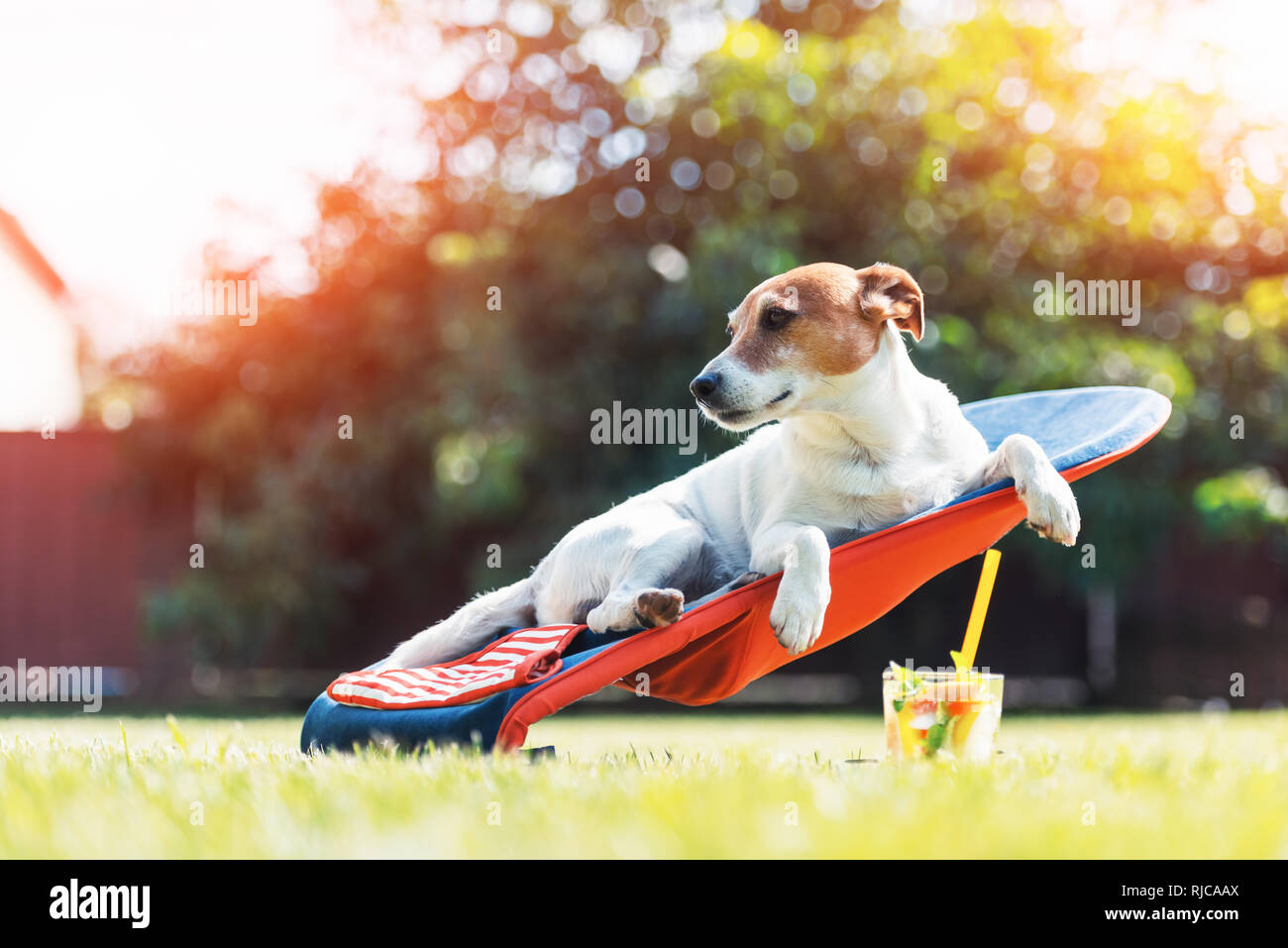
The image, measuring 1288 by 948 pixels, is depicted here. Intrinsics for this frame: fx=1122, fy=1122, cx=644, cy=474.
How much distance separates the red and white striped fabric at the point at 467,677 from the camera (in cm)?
266

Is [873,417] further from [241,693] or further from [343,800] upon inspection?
[241,693]

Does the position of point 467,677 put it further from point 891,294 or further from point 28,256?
point 28,256

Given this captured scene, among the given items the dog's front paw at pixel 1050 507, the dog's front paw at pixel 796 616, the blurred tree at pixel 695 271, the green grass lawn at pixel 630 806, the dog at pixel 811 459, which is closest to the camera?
the green grass lawn at pixel 630 806

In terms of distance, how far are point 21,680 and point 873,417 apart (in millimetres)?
8045

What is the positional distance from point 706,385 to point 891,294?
1.96ft

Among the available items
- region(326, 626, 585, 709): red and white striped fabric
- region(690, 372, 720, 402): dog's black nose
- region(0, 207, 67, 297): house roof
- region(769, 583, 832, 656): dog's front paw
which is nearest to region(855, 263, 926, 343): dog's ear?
region(690, 372, 720, 402): dog's black nose

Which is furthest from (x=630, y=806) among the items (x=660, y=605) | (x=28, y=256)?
(x=28, y=256)

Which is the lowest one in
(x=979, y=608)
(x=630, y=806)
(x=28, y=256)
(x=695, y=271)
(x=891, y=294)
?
(x=630, y=806)

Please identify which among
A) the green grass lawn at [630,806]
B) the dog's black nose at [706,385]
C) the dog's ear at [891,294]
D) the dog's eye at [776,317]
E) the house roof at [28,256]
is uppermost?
the house roof at [28,256]

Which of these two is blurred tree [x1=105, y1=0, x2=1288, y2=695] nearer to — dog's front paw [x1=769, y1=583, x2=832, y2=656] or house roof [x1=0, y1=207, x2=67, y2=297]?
house roof [x1=0, y1=207, x2=67, y2=297]

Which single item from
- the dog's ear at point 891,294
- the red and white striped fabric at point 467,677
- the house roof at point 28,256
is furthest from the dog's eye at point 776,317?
the house roof at point 28,256

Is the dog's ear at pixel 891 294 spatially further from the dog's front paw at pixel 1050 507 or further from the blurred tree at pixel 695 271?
the blurred tree at pixel 695 271

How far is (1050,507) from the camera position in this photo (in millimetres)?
2682

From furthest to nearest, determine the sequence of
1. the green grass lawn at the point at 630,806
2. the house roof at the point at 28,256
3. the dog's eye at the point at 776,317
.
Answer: the house roof at the point at 28,256 < the dog's eye at the point at 776,317 < the green grass lawn at the point at 630,806
